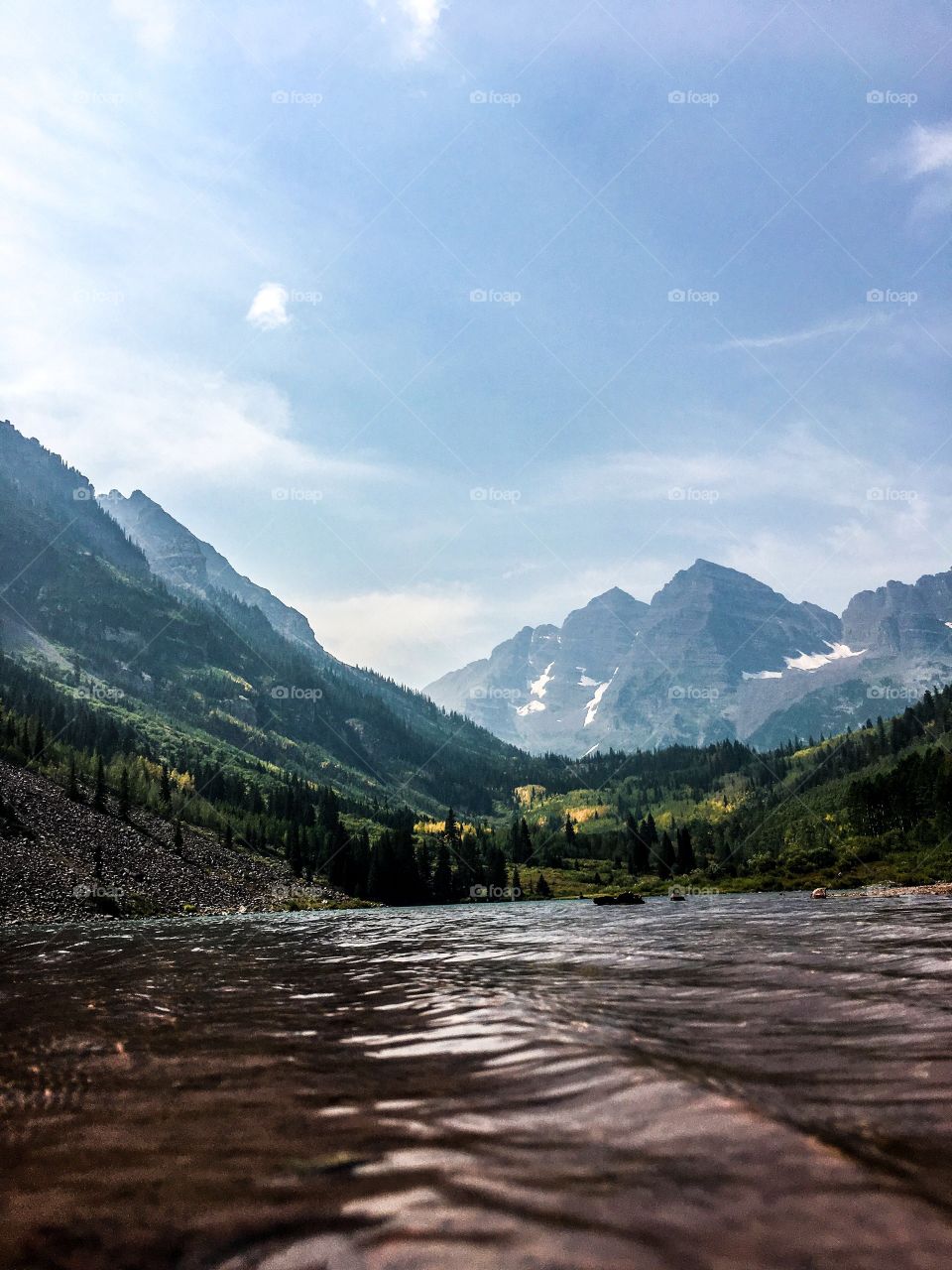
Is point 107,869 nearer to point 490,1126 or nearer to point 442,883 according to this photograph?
point 442,883

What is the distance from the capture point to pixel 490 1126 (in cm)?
826

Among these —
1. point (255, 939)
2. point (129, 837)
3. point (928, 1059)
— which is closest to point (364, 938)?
point (255, 939)

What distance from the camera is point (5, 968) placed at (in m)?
27.9

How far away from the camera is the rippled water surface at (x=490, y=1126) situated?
5668 mm

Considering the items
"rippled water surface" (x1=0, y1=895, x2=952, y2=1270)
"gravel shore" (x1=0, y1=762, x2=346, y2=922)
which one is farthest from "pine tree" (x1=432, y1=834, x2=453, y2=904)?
"rippled water surface" (x1=0, y1=895, x2=952, y2=1270)

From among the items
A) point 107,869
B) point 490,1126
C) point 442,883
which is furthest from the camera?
point 442,883

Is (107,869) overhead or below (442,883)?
overhead

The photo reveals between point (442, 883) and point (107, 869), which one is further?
point (442, 883)

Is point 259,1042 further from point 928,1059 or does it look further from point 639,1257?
point 928,1059

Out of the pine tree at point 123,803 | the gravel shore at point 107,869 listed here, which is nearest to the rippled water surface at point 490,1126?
the gravel shore at point 107,869

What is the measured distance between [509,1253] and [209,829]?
17769 centimetres

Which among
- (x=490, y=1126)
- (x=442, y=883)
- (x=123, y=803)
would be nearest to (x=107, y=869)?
(x=123, y=803)

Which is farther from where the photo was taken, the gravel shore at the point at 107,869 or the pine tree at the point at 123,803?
the pine tree at the point at 123,803

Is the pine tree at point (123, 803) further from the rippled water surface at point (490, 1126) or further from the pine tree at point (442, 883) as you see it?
the rippled water surface at point (490, 1126)
